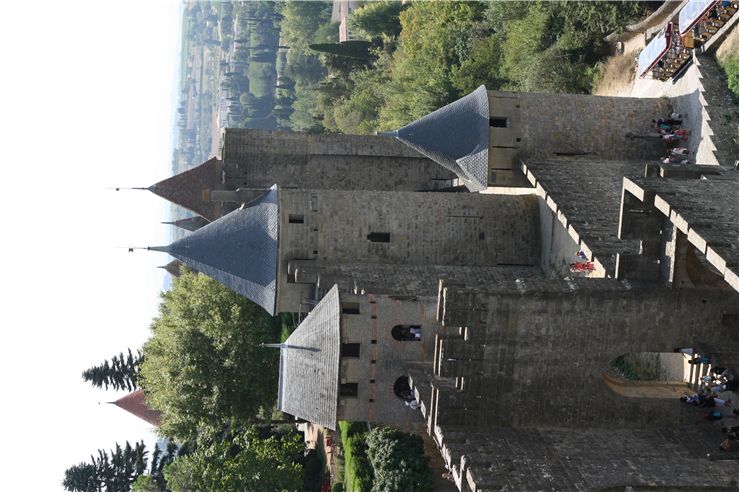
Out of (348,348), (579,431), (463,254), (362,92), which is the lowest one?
(579,431)

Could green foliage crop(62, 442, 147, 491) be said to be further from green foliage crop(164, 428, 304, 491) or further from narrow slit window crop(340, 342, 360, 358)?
narrow slit window crop(340, 342, 360, 358)

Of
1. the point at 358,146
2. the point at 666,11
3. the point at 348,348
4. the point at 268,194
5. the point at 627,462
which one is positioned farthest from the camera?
the point at 358,146

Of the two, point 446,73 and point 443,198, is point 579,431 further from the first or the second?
point 446,73

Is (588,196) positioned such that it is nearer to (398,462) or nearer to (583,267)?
(583,267)

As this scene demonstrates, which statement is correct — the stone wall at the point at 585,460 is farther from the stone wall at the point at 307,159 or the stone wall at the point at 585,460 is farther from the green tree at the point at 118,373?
the green tree at the point at 118,373

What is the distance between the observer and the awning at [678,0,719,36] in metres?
24.2

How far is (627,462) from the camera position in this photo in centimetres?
1638

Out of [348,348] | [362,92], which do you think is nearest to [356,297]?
[348,348]

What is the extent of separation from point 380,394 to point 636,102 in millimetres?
12516

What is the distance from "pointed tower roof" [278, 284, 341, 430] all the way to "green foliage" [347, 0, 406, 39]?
3996 cm

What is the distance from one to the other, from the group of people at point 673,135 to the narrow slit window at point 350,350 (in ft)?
37.1

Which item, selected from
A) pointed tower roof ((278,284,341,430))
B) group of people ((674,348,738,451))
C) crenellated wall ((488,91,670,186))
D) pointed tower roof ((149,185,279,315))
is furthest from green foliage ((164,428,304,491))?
group of people ((674,348,738,451))

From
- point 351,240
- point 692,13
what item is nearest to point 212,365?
point 351,240

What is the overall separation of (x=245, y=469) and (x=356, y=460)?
18.0ft
